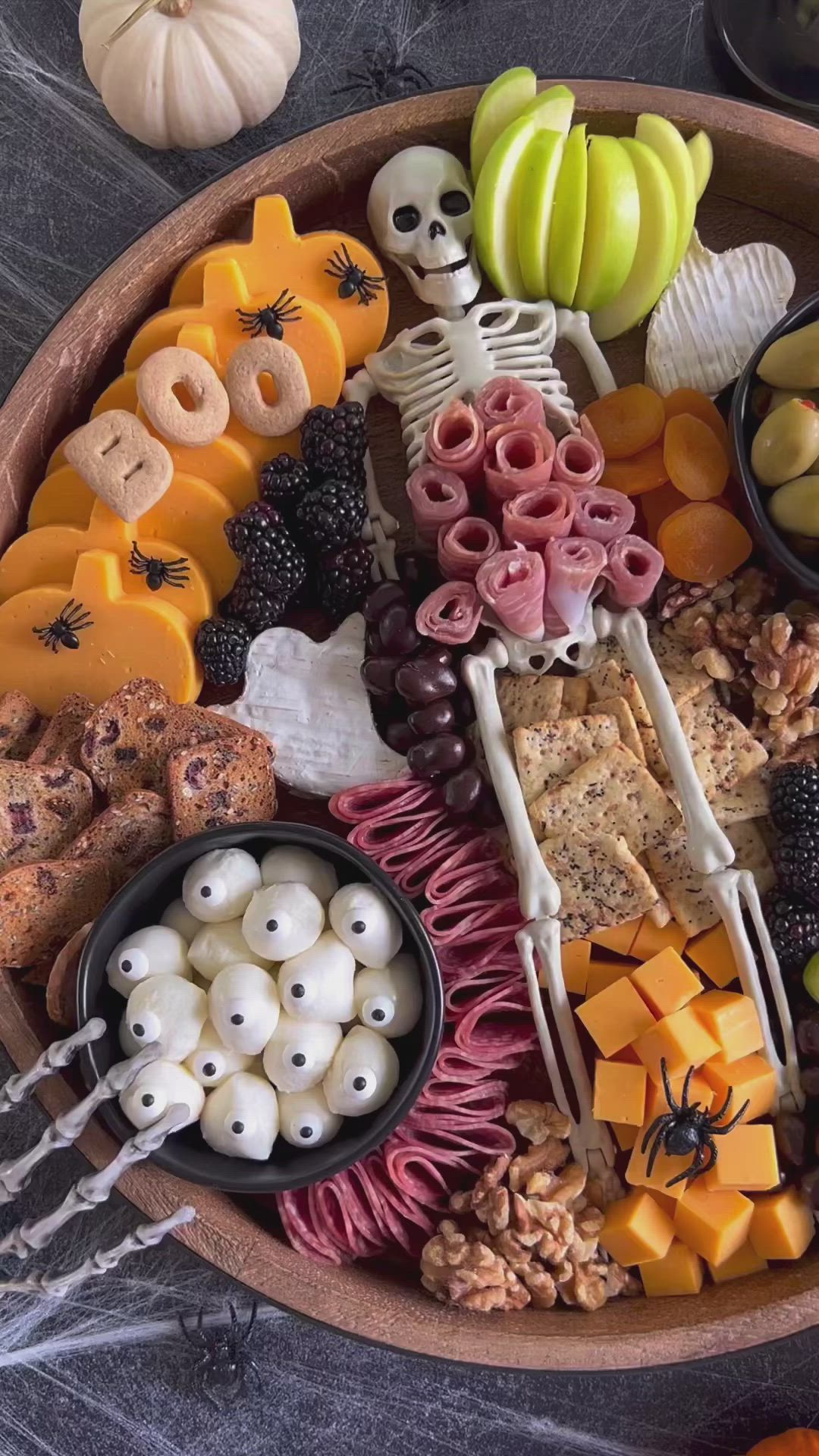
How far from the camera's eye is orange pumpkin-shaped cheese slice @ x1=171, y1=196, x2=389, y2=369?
1362 millimetres

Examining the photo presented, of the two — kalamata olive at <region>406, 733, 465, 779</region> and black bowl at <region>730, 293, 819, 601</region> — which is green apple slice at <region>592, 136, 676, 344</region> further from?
kalamata olive at <region>406, 733, 465, 779</region>

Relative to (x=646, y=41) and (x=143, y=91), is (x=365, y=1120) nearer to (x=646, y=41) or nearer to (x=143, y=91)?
(x=143, y=91)

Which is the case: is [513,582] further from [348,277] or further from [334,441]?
[348,277]

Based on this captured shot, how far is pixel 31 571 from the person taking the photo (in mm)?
1383

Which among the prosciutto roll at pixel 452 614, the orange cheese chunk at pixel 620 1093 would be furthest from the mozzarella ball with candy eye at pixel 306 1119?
the prosciutto roll at pixel 452 614

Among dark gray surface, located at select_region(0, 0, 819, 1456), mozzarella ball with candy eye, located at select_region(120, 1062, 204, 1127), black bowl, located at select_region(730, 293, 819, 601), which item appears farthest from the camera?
dark gray surface, located at select_region(0, 0, 819, 1456)

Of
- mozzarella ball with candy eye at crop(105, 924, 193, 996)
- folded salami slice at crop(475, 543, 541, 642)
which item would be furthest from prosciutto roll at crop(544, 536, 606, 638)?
mozzarella ball with candy eye at crop(105, 924, 193, 996)

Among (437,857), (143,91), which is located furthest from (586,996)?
(143,91)

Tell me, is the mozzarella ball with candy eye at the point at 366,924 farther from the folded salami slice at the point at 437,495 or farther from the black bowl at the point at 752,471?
the black bowl at the point at 752,471

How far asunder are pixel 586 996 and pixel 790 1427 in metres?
0.68

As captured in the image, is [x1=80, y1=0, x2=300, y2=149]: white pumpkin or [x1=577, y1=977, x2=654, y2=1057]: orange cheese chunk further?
[x1=80, y1=0, x2=300, y2=149]: white pumpkin

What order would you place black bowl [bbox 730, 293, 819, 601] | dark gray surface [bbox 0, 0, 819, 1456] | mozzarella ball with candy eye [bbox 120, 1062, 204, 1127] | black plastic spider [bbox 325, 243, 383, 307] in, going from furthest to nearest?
dark gray surface [bbox 0, 0, 819, 1456], black plastic spider [bbox 325, 243, 383, 307], black bowl [bbox 730, 293, 819, 601], mozzarella ball with candy eye [bbox 120, 1062, 204, 1127]

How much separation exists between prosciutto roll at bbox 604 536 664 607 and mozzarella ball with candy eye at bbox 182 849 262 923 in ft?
1.75

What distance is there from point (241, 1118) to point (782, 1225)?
2.03 ft
